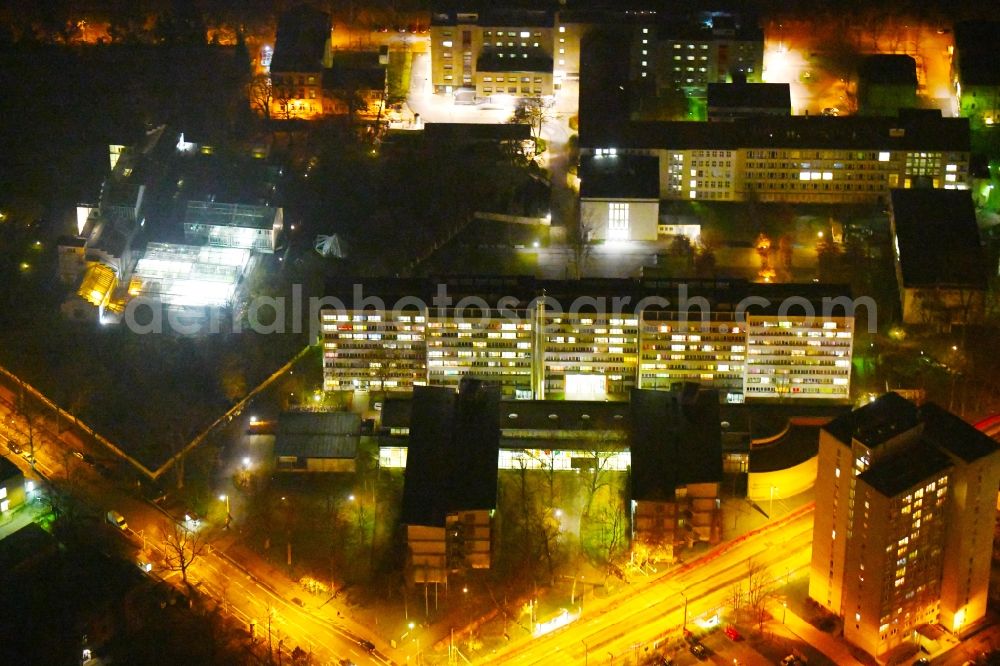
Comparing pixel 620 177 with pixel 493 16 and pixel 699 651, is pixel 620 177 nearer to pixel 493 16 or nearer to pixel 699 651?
pixel 493 16

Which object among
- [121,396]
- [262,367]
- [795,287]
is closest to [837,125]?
[795,287]

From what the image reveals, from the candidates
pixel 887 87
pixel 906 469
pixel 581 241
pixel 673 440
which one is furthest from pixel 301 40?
pixel 906 469

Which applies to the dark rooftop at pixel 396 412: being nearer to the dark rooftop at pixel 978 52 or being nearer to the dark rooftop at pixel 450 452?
the dark rooftop at pixel 450 452

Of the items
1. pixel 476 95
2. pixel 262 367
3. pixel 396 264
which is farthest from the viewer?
pixel 476 95

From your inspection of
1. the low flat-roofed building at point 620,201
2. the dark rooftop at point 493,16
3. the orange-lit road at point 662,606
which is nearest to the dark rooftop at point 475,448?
the orange-lit road at point 662,606

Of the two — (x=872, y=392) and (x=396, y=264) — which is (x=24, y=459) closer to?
(x=396, y=264)

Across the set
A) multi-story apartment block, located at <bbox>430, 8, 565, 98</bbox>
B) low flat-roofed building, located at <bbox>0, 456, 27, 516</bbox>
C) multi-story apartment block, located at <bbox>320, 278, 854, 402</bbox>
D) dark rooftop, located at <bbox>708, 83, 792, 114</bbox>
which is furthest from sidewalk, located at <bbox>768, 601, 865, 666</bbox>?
multi-story apartment block, located at <bbox>430, 8, 565, 98</bbox>

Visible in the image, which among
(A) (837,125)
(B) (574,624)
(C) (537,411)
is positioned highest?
(A) (837,125)
